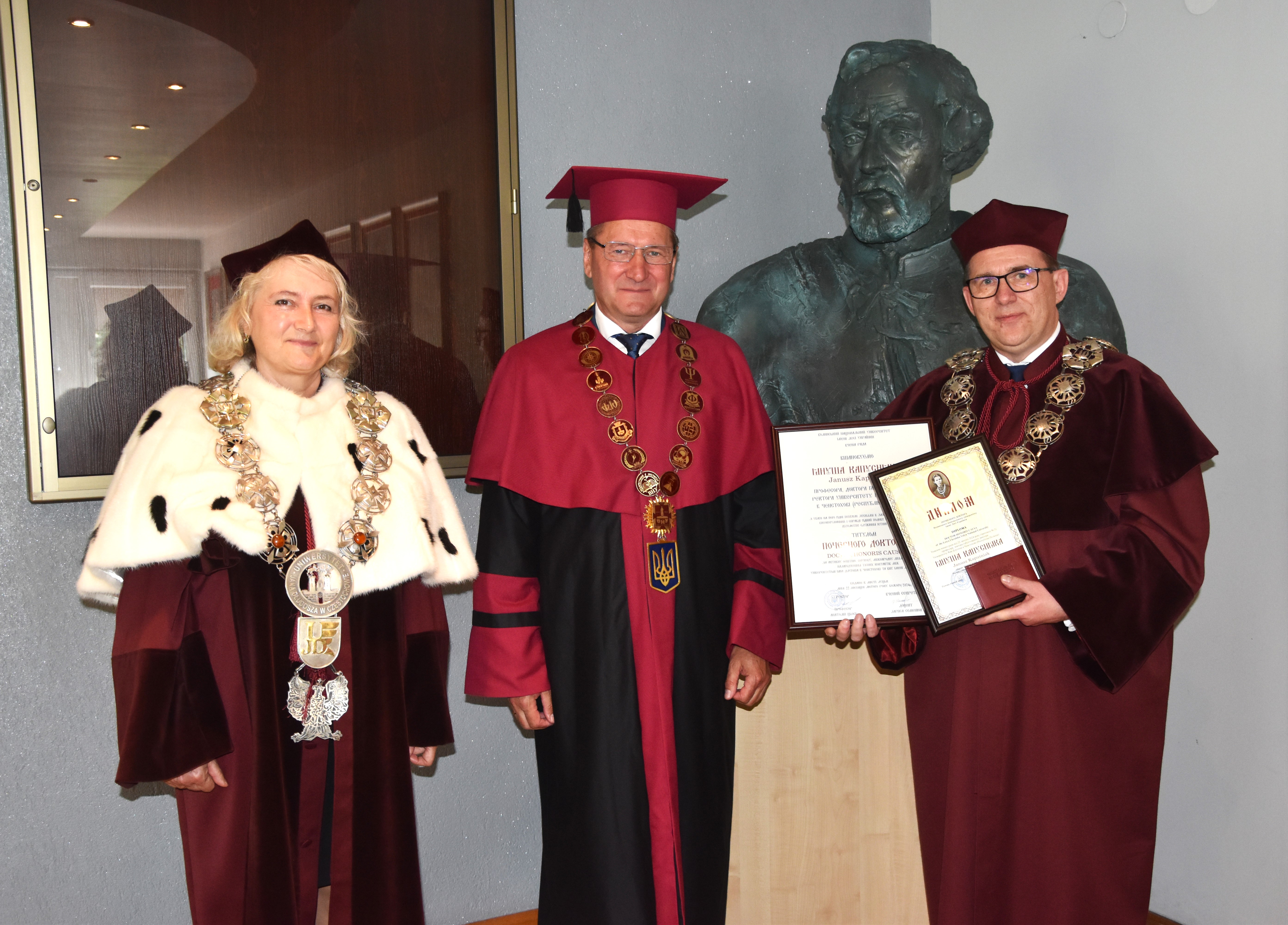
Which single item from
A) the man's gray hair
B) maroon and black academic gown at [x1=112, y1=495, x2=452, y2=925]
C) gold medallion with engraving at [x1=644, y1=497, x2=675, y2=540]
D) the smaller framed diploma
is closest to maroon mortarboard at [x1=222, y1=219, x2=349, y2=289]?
maroon and black academic gown at [x1=112, y1=495, x2=452, y2=925]

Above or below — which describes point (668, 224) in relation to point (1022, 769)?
above

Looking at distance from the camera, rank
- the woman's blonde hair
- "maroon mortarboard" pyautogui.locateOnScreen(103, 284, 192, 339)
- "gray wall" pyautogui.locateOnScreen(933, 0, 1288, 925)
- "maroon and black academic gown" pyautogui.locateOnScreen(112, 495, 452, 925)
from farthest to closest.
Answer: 1. "gray wall" pyautogui.locateOnScreen(933, 0, 1288, 925)
2. "maroon mortarboard" pyautogui.locateOnScreen(103, 284, 192, 339)
3. the woman's blonde hair
4. "maroon and black academic gown" pyautogui.locateOnScreen(112, 495, 452, 925)

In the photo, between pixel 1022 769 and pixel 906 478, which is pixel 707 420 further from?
pixel 1022 769

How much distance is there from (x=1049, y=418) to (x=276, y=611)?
5.78 feet

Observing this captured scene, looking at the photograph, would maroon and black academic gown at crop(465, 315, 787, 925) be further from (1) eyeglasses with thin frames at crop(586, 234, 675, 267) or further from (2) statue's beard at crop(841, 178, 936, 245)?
(2) statue's beard at crop(841, 178, 936, 245)

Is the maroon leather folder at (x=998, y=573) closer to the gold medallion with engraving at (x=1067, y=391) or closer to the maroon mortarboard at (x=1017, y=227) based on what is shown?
the gold medallion with engraving at (x=1067, y=391)

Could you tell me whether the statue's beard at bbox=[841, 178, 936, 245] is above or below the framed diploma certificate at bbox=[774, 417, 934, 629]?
above

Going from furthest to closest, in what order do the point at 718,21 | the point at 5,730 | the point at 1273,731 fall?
1. the point at 718,21
2. the point at 1273,731
3. the point at 5,730

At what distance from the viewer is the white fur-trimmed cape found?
2.01 metres

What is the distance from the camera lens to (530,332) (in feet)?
11.2

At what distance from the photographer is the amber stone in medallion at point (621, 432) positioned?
2371 mm

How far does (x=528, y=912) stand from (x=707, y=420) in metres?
1.99

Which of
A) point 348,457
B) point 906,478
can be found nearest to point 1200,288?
point 906,478

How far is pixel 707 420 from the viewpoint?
2449 millimetres
